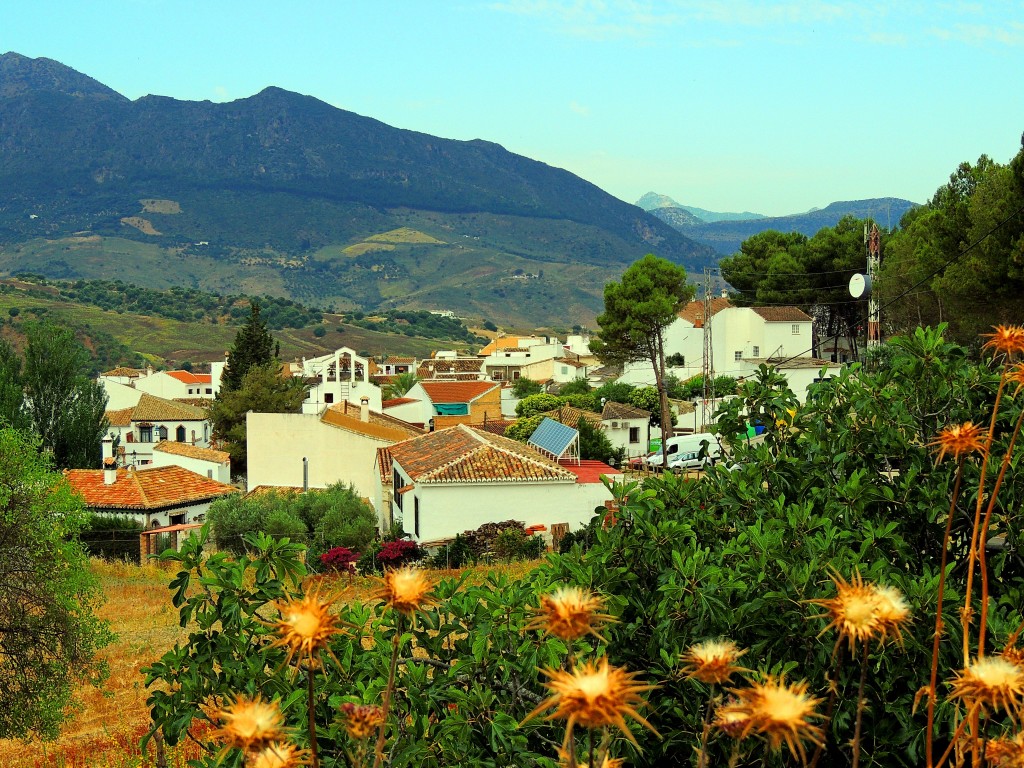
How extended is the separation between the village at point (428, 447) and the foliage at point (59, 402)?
1.09 meters

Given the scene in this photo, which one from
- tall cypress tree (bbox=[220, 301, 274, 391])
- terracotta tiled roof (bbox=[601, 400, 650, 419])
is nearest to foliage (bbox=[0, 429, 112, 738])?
terracotta tiled roof (bbox=[601, 400, 650, 419])

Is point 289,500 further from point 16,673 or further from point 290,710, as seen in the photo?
point 290,710

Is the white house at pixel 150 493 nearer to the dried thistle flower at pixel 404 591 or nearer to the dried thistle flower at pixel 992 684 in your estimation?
the dried thistle flower at pixel 404 591

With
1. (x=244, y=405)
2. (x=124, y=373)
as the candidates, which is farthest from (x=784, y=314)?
(x=124, y=373)

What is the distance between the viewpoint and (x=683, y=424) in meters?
50.9

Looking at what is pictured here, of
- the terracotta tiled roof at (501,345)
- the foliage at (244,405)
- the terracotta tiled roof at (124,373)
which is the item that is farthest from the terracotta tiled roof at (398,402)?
the terracotta tiled roof at (501,345)

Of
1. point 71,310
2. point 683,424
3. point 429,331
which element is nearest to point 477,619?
point 683,424

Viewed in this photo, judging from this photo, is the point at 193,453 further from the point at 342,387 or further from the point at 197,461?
the point at 342,387

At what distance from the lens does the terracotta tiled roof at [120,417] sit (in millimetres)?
56578

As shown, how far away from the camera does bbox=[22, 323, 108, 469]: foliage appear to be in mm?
42594

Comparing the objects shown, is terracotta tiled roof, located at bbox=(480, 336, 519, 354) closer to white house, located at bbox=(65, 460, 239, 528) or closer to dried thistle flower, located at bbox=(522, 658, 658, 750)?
white house, located at bbox=(65, 460, 239, 528)

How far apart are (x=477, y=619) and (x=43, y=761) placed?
9.00 meters

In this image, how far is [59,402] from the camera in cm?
4303

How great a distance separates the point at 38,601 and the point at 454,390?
43.2 m
